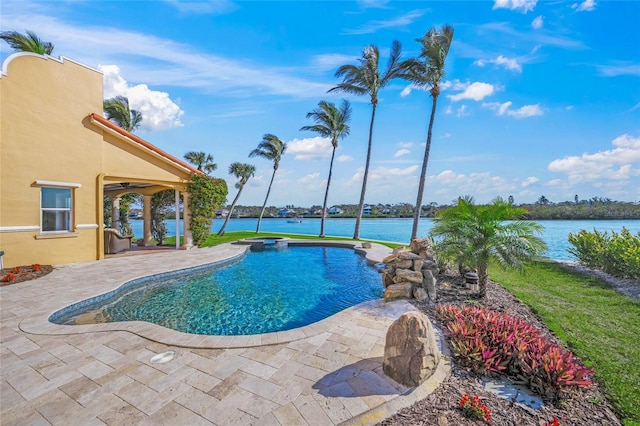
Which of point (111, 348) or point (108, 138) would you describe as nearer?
point (111, 348)

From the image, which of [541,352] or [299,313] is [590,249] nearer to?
[541,352]

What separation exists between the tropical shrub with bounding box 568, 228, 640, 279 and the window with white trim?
1927 centimetres

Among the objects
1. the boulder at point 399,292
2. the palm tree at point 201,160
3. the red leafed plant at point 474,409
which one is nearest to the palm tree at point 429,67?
the boulder at point 399,292

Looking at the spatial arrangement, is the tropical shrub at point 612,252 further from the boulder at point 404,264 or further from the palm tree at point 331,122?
the palm tree at point 331,122

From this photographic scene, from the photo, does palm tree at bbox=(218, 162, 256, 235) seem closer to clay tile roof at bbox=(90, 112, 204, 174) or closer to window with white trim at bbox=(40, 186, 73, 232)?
clay tile roof at bbox=(90, 112, 204, 174)

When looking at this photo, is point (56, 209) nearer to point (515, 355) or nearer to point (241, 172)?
point (515, 355)

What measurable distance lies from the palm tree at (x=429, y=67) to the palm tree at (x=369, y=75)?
5.90ft

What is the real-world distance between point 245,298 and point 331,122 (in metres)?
17.8

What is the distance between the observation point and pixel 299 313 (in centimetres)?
652

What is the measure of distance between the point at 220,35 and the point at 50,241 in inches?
379

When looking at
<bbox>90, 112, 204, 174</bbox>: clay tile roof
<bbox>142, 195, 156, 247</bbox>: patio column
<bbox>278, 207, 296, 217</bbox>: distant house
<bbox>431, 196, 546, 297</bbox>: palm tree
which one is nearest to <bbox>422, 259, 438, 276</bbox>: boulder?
<bbox>431, 196, 546, 297</bbox>: palm tree

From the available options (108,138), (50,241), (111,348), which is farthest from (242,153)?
(111,348)

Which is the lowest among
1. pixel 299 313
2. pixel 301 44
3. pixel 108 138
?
pixel 299 313

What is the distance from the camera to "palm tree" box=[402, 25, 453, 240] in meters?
14.1
